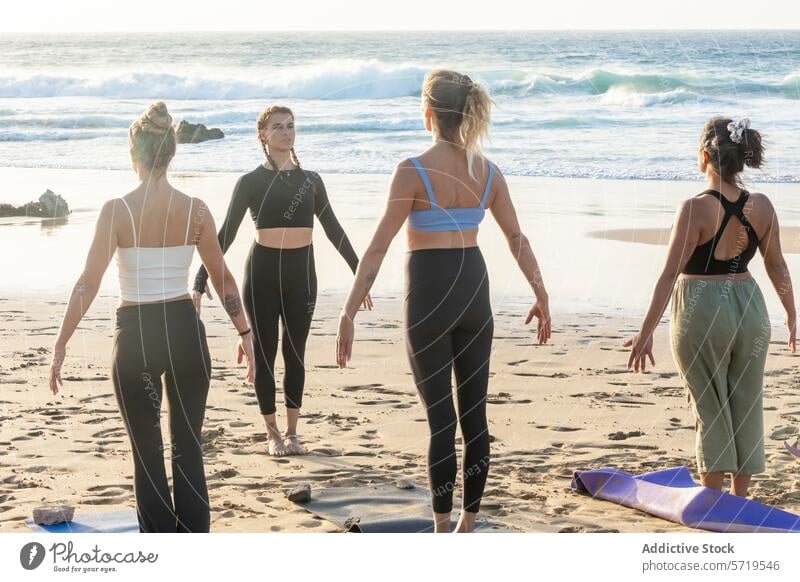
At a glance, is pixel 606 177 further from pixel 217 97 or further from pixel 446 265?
pixel 446 265

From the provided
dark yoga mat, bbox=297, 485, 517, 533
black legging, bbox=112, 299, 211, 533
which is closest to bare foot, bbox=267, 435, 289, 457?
dark yoga mat, bbox=297, 485, 517, 533

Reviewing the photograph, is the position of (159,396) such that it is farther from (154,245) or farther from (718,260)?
(718,260)

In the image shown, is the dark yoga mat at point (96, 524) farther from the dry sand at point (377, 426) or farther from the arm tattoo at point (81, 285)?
the arm tattoo at point (81, 285)

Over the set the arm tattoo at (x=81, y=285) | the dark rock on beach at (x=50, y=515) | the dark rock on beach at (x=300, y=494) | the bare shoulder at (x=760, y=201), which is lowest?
the dark rock on beach at (x=300, y=494)

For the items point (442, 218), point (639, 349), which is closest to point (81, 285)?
point (442, 218)

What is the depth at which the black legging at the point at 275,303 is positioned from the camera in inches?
225

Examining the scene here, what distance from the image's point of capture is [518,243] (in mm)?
4328

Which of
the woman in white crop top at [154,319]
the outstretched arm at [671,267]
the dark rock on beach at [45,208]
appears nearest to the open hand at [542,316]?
the outstretched arm at [671,267]

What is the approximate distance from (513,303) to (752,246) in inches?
205

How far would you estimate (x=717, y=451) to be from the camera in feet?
15.2

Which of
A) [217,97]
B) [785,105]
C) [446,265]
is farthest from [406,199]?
[785,105]

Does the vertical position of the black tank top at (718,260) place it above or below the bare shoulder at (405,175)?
below

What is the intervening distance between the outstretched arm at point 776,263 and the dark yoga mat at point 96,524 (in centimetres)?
295

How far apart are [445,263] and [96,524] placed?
199 centimetres
